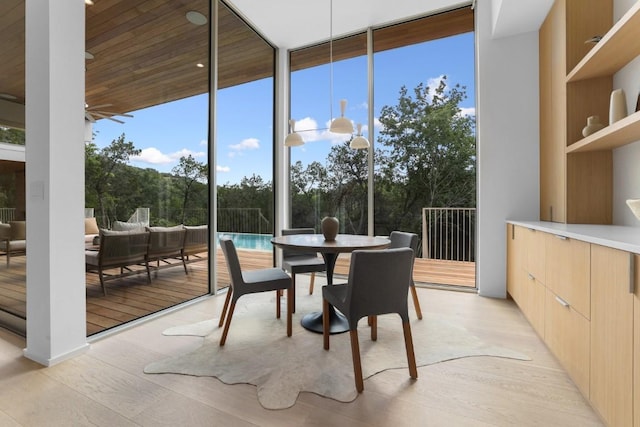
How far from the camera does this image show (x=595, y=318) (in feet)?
4.72

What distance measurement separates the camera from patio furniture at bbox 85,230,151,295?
→ 8.27 feet

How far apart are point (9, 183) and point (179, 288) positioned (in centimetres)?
166

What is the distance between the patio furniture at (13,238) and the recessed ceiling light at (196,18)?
260 cm

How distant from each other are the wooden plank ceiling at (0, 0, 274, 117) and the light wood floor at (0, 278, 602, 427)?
77.6 inches

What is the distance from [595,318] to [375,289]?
1.06 meters

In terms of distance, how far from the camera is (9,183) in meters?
2.38

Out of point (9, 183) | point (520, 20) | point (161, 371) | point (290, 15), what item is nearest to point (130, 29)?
point (9, 183)

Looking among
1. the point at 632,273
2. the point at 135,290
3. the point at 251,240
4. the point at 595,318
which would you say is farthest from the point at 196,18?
the point at 595,318

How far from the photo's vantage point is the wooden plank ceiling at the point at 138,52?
2391mm

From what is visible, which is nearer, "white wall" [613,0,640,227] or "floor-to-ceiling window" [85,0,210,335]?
"white wall" [613,0,640,227]

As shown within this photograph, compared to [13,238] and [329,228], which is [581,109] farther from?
[13,238]

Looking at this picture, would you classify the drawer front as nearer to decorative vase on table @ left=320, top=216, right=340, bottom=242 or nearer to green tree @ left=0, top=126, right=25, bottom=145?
decorative vase on table @ left=320, top=216, right=340, bottom=242

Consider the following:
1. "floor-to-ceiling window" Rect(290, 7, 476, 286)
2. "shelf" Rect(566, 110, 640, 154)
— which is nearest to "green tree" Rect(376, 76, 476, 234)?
"floor-to-ceiling window" Rect(290, 7, 476, 286)

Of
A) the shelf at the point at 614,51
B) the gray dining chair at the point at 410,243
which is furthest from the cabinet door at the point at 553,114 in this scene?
the gray dining chair at the point at 410,243
